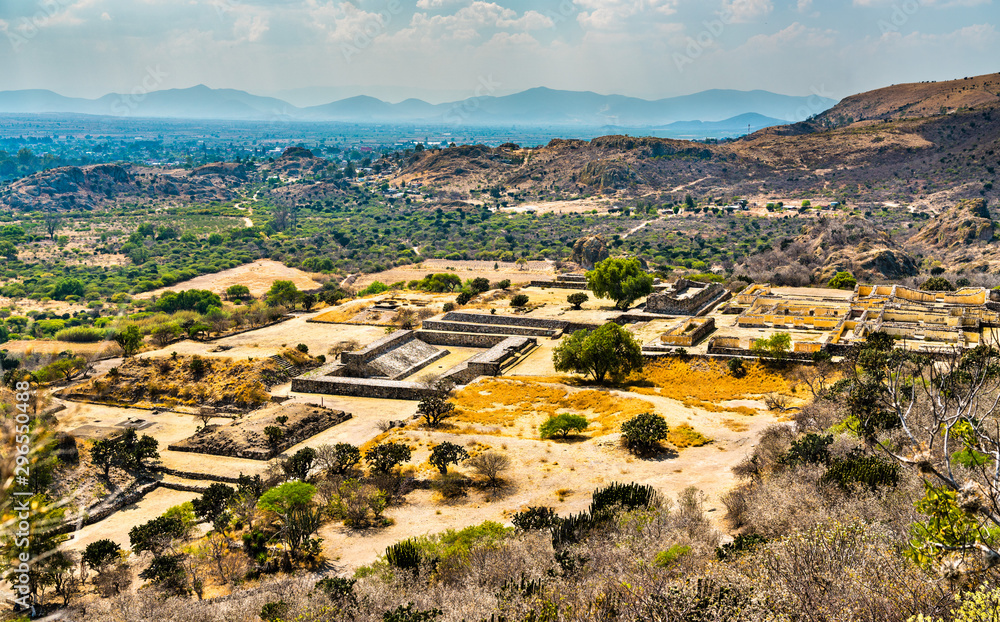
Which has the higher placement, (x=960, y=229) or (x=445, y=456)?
(x=960, y=229)

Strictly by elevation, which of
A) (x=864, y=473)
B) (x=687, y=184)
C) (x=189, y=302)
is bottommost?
(x=189, y=302)

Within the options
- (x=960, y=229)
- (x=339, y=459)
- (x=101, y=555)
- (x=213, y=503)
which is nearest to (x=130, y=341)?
(x=339, y=459)

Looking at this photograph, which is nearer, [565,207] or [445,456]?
[445,456]

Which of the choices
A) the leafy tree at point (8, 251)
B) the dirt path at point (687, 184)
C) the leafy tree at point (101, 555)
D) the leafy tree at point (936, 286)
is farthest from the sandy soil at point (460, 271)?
the dirt path at point (687, 184)

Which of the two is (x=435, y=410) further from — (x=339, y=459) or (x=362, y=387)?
(x=362, y=387)

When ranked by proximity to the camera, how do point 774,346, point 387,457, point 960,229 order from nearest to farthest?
point 387,457, point 774,346, point 960,229

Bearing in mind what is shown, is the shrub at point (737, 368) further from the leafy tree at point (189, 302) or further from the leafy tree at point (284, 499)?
the leafy tree at point (189, 302)

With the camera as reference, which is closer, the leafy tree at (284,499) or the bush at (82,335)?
the leafy tree at (284,499)
